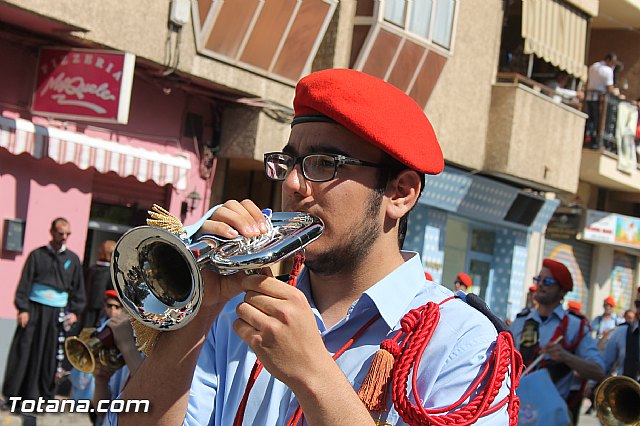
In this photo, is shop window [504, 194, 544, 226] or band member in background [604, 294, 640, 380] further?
shop window [504, 194, 544, 226]

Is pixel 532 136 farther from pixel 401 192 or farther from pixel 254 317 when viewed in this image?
pixel 254 317

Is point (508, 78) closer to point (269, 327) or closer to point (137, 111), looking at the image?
point (137, 111)

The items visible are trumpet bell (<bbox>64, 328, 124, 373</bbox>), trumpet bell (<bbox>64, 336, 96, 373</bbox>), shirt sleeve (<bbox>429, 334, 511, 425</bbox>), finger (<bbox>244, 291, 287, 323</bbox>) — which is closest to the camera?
finger (<bbox>244, 291, 287, 323</bbox>)

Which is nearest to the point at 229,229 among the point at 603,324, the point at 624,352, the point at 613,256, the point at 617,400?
the point at 617,400

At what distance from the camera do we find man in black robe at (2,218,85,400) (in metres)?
10.6

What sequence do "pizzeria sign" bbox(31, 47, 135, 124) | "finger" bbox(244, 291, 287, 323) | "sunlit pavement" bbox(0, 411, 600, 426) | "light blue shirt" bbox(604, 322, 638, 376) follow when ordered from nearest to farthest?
"finger" bbox(244, 291, 287, 323), "light blue shirt" bbox(604, 322, 638, 376), "sunlit pavement" bbox(0, 411, 600, 426), "pizzeria sign" bbox(31, 47, 135, 124)

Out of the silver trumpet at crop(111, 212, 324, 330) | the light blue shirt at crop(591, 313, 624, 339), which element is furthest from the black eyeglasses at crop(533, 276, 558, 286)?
the light blue shirt at crop(591, 313, 624, 339)

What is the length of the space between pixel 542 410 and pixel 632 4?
56.2ft

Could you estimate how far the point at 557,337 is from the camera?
818cm

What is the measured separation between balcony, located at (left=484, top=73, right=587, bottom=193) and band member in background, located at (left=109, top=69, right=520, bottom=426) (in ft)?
55.8

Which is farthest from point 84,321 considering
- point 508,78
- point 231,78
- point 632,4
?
point 632,4

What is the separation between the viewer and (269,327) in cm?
199

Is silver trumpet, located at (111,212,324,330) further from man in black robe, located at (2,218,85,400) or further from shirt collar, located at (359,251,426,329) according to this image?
man in black robe, located at (2,218,85,400)

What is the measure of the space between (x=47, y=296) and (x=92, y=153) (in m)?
2.06
